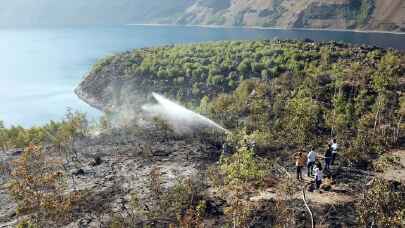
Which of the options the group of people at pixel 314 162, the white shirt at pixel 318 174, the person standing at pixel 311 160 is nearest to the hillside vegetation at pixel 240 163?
the group of people at pixel 314 162

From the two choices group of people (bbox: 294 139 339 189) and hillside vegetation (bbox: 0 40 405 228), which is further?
group of people (bbox: 294 139 339 189)

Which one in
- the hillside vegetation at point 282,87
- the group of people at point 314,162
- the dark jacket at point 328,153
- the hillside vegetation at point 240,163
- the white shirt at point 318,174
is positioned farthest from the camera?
the hillside vegetation at point 282,87

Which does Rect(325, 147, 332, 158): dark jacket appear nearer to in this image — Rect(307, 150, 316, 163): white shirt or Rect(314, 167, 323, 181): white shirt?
Rect(307, 150, 316, 163): white shirt

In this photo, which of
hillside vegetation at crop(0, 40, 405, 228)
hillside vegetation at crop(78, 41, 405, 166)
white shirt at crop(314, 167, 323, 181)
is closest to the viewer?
hillside vegetation at crop(0, 40, 405, 228)

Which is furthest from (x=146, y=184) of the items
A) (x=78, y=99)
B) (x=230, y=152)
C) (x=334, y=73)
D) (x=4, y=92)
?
(x=4, y=92)

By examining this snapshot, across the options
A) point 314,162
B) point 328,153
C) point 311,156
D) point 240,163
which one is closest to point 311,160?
point 311,156

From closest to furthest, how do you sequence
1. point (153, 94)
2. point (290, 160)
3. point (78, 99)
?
point (290, 160), point (153, 94), point (78, 99)

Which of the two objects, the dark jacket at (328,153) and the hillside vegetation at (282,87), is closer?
the dark jacket at (328,153)

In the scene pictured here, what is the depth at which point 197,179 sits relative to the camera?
4062cm

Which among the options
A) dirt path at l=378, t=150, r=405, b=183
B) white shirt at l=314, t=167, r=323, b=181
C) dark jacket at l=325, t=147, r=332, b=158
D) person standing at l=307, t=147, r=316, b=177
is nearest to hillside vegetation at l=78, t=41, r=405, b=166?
dirt path at l=378, t=150, r=405, b=183

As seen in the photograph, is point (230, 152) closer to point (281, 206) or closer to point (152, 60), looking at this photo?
point (281, 206)

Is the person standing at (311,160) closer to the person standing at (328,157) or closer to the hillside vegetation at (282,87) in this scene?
the person standing at (328,157)

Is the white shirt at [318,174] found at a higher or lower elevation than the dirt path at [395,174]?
higher

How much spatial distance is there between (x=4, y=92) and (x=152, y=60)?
2232 inches
